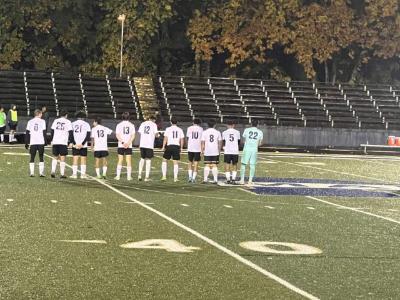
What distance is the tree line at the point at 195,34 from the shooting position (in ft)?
158

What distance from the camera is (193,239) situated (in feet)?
38.1

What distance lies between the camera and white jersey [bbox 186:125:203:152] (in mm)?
21094

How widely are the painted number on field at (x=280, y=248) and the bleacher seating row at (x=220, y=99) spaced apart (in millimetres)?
29428

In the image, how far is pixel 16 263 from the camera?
9.44m

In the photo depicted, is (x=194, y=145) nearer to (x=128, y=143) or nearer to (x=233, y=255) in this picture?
(x=128, y=143)

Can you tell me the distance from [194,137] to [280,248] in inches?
403

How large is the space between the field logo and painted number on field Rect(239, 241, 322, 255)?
7.31m

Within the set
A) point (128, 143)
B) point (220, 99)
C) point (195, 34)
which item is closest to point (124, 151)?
point (128, 143)

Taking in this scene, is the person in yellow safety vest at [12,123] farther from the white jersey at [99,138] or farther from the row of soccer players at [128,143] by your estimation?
the white jersey at [99,138]

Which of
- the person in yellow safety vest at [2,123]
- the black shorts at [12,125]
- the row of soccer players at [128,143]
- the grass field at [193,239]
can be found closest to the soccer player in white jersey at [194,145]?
the row of soccer players at [128,143]

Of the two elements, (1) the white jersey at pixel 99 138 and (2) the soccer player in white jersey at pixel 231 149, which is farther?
(2) the soccer player in white jersey at pixel 231 149

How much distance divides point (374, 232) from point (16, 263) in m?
6.31

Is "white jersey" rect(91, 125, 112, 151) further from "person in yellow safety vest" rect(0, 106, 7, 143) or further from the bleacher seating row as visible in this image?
the bleacher seating row

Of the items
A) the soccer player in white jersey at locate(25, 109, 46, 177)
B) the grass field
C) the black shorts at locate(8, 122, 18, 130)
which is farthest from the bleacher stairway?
the grass field
